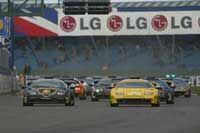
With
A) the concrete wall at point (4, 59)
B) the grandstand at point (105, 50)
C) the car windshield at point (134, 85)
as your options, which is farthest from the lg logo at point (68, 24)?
the car windshield at point (134, 85)

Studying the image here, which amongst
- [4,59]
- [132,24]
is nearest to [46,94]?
[4,59]

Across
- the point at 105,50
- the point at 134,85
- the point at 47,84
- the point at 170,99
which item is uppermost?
the point at 105,50

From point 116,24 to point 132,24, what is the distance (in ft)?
6.80

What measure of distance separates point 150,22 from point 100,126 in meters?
73.6

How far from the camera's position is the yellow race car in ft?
112

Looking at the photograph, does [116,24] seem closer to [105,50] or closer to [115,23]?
[115,23]

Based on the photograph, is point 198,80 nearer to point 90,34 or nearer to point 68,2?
point 90,34

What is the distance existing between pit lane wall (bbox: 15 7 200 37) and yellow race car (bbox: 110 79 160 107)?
58.3m

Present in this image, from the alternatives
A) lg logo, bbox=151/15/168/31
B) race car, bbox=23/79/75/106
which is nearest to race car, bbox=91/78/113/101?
race car, bbox=23/79/75/106

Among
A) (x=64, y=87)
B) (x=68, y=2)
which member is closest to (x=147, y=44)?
(x=68, y=2)

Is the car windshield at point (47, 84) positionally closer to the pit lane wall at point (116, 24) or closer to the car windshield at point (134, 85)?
the car windshield at point (134, 85)

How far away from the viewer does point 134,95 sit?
111 ft

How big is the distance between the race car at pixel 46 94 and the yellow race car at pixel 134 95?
6.85ft

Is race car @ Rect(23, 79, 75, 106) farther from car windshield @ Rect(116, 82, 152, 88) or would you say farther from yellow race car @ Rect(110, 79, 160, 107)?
car windshield @ Rect(116, 82, 152, 88)
